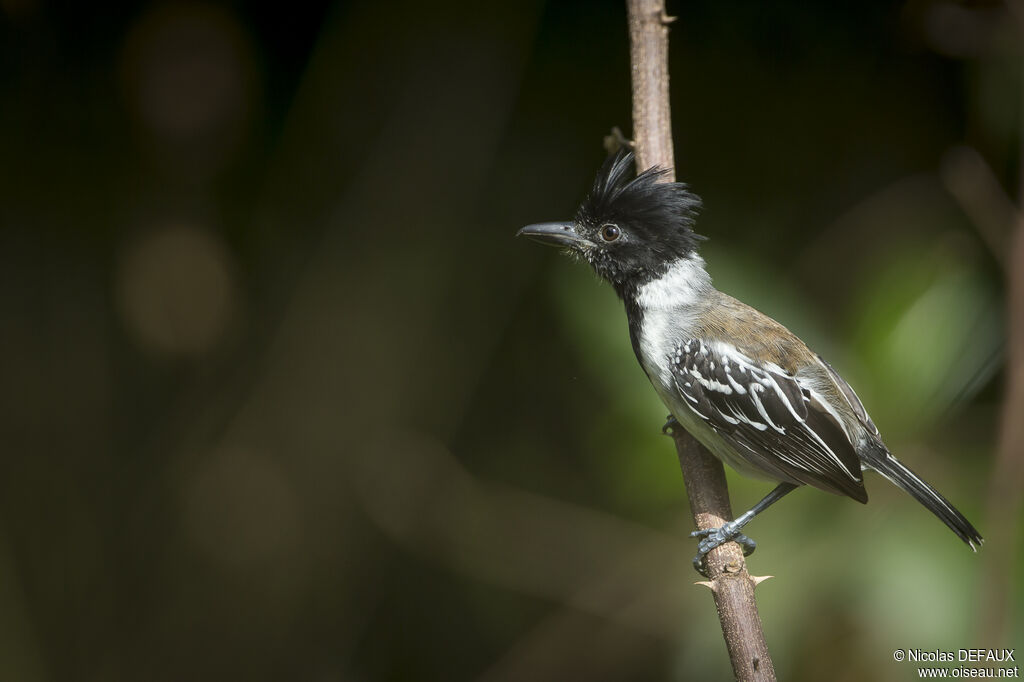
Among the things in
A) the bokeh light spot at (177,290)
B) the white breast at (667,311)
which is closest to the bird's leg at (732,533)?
the white breast at (667,311)

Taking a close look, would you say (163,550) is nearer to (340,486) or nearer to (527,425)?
(340,486)

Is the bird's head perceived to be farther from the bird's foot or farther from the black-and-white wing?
the bird's foot

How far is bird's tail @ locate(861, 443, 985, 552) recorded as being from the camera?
2.83 meters

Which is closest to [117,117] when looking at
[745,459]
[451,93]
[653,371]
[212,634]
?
[451,93]

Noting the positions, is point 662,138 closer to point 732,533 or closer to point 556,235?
point 556,235

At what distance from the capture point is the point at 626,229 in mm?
3189

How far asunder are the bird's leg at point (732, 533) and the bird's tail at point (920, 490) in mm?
264

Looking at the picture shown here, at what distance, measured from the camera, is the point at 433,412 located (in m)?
4.58

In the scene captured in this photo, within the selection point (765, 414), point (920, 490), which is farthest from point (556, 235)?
point (920, 490)

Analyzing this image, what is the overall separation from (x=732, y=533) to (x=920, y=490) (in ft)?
2.08

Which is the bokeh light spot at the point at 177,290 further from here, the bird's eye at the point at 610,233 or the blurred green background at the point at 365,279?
the bird's eye at the point at 610,233

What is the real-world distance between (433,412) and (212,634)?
1370 millimetres

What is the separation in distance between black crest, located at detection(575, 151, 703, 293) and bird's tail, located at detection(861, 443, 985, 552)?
2.83 feet

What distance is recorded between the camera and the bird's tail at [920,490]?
2826mm
